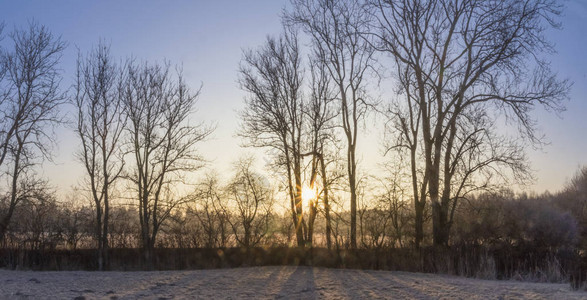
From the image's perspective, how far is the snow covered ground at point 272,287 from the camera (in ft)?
30.7

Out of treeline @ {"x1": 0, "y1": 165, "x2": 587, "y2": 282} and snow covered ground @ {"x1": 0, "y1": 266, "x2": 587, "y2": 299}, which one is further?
treeline @ {"x1": 0, "y1": 165, "x2": 587, "y2": 282}

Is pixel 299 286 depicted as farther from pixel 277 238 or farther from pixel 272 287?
pixel 277 238

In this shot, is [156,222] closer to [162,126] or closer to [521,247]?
[162,126]

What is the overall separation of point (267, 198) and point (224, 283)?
44.4ft

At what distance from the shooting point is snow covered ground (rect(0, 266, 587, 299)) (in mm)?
9367

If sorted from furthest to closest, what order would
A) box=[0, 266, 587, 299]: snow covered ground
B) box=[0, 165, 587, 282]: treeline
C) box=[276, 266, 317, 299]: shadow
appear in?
box=[0, 165, 587, 282]: treeline → box=[276, 266, 317, 299]: shadow → box=[0, 266, 587, 299]: snow covered ground

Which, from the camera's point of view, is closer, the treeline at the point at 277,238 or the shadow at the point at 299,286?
the shadow at the point at 299,286

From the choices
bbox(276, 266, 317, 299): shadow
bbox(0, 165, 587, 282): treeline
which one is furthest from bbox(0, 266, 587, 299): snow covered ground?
bbox(0, 165, 587, 282): treeline

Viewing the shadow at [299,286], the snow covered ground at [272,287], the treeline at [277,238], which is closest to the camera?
the snow covered ground at [272,287]

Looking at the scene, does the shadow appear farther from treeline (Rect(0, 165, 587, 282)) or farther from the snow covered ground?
treeline (Rect(0, 165, 587, 282))

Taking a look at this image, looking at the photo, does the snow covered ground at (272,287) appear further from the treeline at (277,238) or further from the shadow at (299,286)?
the treeline at (277,238)

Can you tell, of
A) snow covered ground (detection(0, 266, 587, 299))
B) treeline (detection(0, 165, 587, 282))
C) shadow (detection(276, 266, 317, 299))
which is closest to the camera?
snow covered ground (detection(0, 266, 587, 299))

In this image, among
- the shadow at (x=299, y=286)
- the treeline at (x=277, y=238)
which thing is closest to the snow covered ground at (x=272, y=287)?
the shadow at (x=299, y=286)

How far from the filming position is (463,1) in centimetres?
1855
